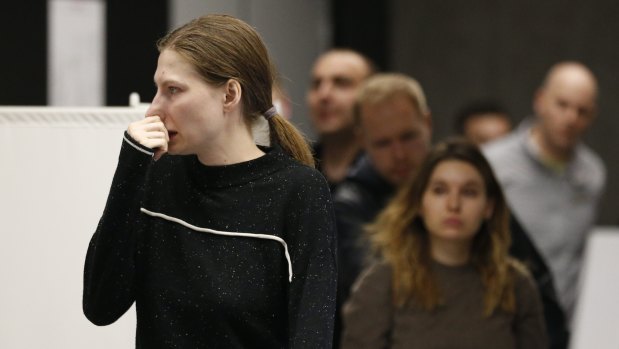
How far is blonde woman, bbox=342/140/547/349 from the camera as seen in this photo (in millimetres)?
3541

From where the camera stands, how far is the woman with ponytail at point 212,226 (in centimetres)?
204

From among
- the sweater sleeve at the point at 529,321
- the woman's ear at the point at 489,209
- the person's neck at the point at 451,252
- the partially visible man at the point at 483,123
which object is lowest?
the partially visible man at the point at 483,123

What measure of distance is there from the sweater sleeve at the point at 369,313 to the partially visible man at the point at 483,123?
3041mm

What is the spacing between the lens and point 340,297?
3.92 m

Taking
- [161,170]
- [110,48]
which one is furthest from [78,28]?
[161,170]

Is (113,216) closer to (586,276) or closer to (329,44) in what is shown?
(586,276)

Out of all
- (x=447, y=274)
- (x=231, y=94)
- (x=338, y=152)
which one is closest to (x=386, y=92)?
(x=338, y=152)

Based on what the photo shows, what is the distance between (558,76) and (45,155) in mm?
3519

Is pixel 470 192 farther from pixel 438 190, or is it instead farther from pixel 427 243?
pixel 427 243

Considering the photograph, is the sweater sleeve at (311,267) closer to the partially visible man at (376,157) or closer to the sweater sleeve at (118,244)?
the sweater sleeve at (118,244)

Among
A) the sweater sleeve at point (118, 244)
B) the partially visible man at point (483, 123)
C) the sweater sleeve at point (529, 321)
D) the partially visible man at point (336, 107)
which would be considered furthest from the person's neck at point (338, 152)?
the sweater sleeve at point (118, 244)

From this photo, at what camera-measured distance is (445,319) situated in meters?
3.55

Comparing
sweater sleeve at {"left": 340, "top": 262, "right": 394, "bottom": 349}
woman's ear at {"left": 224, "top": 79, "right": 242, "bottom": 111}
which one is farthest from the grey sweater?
woman's ear at {"left": 224, "top": 79, "right": 242, "bottom": 111}

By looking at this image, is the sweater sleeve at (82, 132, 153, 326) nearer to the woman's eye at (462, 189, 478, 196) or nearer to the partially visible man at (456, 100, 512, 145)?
the woman's eye at (462, 189, 478, 196)
